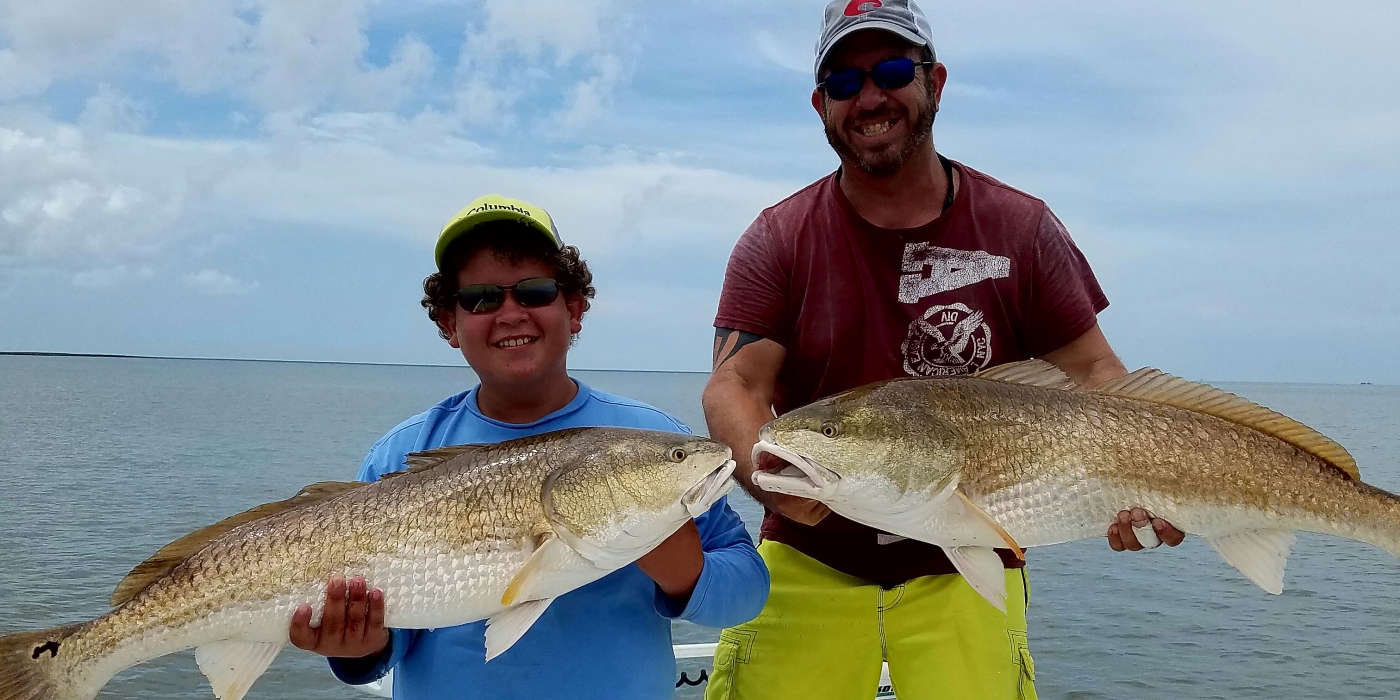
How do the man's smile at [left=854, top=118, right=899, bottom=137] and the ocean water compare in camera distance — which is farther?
the ocean water

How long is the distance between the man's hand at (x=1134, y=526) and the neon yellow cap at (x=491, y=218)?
7.63 ft

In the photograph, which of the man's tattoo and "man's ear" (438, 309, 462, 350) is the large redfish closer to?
the man's tattoo

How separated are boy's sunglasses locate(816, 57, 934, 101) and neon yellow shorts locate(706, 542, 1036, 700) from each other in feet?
6.65

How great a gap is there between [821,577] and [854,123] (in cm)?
196

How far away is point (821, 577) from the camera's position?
3971 mm

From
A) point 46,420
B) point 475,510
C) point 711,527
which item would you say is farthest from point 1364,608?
point 46,420

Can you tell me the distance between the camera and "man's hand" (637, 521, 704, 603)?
306cm

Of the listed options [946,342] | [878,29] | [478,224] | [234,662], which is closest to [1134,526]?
[946,342]

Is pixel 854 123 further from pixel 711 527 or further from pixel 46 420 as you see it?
pixel 46 420

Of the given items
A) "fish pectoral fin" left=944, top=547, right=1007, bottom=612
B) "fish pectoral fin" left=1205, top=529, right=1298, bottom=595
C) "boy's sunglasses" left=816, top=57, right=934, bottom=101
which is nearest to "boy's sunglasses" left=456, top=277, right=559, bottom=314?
"boy's sunglasses" left=816, top=57, right=934, bottom=101

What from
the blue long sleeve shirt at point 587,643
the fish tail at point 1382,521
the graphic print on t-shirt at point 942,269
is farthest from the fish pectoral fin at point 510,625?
the fish tail at point 1382,521

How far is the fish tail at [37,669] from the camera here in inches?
118

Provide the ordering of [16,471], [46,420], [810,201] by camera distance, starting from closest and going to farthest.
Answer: [810,201], [16,471], [46,420]

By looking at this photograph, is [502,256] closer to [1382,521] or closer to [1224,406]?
[1224,406]
